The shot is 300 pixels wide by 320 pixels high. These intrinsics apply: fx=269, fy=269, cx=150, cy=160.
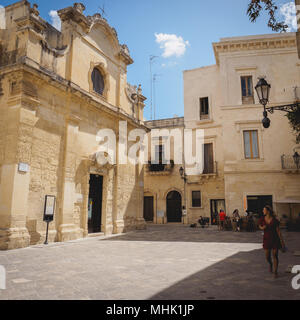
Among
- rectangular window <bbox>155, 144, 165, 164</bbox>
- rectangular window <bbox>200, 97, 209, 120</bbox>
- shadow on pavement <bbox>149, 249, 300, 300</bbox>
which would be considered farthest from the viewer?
rectangular window <bbox>155, 144, 165, 164</bbox>

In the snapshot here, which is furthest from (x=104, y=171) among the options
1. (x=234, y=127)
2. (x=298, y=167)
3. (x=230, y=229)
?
(x=298, y=167)

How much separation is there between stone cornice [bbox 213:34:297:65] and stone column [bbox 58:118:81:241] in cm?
1398

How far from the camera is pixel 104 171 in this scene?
13.9m

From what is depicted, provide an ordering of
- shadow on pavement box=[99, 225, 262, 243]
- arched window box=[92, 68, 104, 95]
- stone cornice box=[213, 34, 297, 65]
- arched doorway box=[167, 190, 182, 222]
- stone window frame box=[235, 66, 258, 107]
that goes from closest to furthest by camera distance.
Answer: shadow on pavement box=[99, 225, 262, 243] → arched window box=[92, 68, 104, 95] → stone cornice box=[213, 34, 297, 65] → stone window frame box=[235, 66, 258, 107] → arched doorway box=[167, 190, 182, 222]

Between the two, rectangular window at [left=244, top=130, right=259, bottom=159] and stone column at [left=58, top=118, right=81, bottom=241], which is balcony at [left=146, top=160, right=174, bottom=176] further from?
stone column at [left=58, top=118, right=81, bottom=241]

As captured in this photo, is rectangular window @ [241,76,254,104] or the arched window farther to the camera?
rectangular window @ [241,76,254,104]

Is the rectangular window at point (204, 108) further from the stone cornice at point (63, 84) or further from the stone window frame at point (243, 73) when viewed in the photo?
the stone cornice at point (63, 84)

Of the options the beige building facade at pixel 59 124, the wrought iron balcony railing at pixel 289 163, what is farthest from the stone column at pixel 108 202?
the wrought iron balcony railing at pixel 289 163

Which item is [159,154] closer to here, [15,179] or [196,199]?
[196,199]

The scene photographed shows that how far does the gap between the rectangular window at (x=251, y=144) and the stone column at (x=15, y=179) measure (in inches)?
565

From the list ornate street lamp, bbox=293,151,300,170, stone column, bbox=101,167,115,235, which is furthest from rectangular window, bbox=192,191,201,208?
stone column, bbox=101,167,115,235

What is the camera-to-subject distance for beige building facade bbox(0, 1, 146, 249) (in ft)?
30.8
